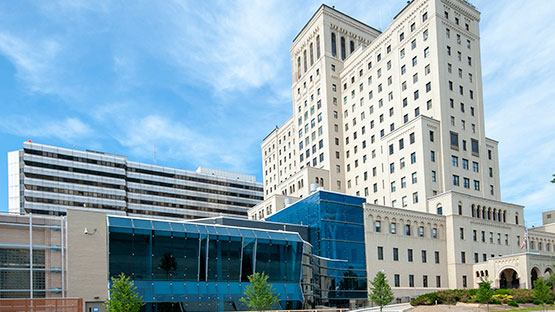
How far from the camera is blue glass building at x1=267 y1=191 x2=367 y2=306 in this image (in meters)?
58.2

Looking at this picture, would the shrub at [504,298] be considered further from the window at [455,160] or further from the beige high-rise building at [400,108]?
the window at [455,160]

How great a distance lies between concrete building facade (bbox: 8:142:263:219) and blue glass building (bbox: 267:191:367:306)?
59423mm

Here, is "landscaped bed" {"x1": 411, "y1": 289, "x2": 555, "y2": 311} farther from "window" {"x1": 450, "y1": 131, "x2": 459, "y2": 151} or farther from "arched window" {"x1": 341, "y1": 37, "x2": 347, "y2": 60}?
"arched window" {"x1": 341, "y1": 37, "x2": 347, "y2": 60}

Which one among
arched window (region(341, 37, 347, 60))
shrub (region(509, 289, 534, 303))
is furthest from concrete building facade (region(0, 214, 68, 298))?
arched window (region(341, 37, 347, 60))

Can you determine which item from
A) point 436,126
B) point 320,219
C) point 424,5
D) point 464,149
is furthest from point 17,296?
point 424,5

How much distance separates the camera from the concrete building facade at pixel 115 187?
107m

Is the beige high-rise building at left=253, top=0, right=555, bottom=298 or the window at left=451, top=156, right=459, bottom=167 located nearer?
the beige high-rise building at left=253, top=0, right=555, bottom=298

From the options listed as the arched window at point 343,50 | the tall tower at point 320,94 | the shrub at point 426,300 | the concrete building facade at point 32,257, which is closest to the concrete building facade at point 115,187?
the tall tower at point 320,94

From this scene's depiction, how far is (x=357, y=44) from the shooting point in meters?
100

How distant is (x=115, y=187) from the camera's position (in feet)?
384

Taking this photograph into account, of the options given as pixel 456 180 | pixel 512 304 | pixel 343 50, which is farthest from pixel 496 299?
pixel 343 50

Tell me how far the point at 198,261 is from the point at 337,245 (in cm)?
1993

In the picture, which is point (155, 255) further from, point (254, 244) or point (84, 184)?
point (84, 184)

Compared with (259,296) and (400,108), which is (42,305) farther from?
(400,108)
